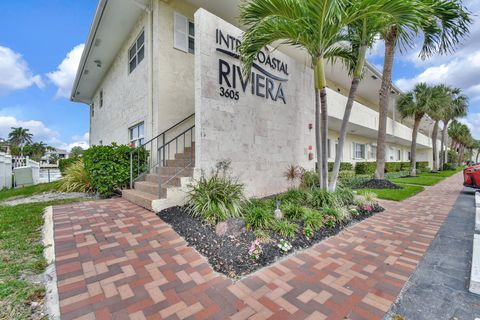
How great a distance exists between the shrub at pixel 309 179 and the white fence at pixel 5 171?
13.4m

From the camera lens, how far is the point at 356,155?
17219mm

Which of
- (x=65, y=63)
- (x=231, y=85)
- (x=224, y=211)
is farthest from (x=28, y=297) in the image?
(x=65, y=63)

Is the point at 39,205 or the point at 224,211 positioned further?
the point at 39,205

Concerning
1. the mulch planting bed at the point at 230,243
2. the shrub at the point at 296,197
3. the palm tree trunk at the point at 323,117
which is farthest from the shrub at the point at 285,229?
the palm tree trunk at the point at 323,117

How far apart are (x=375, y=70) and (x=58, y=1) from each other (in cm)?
1526

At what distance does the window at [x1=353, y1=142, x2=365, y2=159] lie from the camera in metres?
16.8

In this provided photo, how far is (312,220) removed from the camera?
403 centimetres

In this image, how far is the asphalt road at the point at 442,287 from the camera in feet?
6.61

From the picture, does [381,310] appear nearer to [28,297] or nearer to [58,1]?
[28,297]

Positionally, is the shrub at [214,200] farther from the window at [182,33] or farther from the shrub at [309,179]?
the window at [182,33]

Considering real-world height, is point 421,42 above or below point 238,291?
above

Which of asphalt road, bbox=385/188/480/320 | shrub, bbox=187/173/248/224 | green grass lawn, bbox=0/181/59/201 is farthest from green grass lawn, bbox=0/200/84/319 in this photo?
green grass lawn, bbox=0/181/59/201

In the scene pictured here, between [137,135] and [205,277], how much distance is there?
24.4 feet

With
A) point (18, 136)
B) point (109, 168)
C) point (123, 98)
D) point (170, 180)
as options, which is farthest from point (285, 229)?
point (18, 136)
